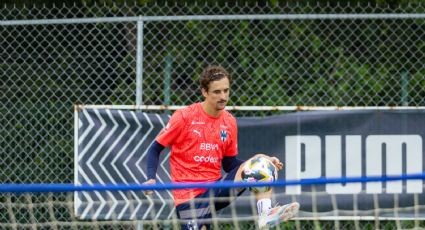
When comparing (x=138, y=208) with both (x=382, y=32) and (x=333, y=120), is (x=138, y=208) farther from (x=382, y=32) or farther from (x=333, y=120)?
(x=382, y=32)

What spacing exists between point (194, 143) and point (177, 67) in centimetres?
189

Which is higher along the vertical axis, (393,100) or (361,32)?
(361,32)

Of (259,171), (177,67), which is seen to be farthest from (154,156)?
(177,67)

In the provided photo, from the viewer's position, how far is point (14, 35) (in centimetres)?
965

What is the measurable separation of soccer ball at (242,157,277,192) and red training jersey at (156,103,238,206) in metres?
0.27

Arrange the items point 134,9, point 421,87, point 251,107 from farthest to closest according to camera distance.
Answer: point 134,9 → point 421,87 → point 251,107

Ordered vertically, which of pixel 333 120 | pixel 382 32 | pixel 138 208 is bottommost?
pixel 138 208

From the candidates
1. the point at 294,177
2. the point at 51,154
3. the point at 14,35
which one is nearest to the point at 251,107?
the point at 294,177

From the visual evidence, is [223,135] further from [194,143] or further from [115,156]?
[115,156]

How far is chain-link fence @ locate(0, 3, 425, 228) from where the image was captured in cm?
901

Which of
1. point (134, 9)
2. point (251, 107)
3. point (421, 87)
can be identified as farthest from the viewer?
point (134, 9)

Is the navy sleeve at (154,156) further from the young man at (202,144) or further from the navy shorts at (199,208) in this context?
the navy shorts at (199,208)

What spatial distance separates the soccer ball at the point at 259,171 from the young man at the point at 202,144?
0.04m

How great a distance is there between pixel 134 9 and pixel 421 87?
9.78 feet
